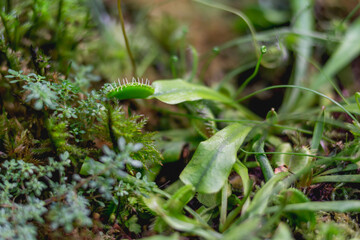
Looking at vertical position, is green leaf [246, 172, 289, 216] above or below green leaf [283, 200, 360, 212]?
below

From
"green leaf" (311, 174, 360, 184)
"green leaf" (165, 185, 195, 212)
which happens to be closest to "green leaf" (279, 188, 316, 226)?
"green leaf" (311, 174, 360, 184)

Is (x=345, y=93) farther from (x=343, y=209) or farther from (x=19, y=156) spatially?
(x=19, y=156)

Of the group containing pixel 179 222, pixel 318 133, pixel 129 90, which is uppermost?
pixel 129 90

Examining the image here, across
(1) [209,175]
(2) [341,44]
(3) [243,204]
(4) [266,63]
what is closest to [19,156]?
(1) [209,175]

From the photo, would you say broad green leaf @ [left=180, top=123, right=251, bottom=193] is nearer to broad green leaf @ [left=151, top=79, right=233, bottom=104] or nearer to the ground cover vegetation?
the ground cover vegetation

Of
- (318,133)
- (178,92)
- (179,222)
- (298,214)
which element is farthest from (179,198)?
(318,133)

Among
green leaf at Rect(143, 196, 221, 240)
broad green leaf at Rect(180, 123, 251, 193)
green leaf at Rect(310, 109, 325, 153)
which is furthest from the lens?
green leaf at Rect(310, 109, 325, 153)

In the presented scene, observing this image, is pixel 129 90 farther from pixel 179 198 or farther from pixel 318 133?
pixel 318 133
